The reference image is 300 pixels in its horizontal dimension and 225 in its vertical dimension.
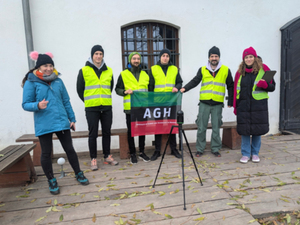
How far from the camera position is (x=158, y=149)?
4156 mm

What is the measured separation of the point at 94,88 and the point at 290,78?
5272 mm

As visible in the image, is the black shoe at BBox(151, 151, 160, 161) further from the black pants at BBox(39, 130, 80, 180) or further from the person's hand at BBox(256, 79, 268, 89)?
the person's hand at BBox(256, 79, 268, 89)

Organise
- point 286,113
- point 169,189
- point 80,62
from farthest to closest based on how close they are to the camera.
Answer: point 286,113
point 80,62
point 169,189

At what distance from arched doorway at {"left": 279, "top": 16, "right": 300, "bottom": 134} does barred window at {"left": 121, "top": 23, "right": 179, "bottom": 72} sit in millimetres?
2885

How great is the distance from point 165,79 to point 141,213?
2.34 metres

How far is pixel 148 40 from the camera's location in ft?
17.8

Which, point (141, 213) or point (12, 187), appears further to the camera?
point (12, 187)

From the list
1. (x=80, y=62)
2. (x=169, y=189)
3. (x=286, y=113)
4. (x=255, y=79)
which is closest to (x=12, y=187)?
(x=169, y=189)

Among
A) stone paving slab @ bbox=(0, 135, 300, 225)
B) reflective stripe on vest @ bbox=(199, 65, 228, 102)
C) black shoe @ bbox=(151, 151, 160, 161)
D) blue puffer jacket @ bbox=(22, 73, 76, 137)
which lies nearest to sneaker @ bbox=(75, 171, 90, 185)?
stone paving slab @ bbox=(0, 135, 300, 225)

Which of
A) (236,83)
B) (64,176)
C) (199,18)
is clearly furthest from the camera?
(199,18)

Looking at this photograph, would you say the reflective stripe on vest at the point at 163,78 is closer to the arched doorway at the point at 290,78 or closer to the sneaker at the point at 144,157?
the sneaker at the point at 144,157

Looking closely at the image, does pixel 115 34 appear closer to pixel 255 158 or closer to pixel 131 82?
pixel 131 82

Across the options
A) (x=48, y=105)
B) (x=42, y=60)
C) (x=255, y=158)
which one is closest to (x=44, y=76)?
(x=42, y=60)

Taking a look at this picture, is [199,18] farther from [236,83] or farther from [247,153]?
[247,153]
